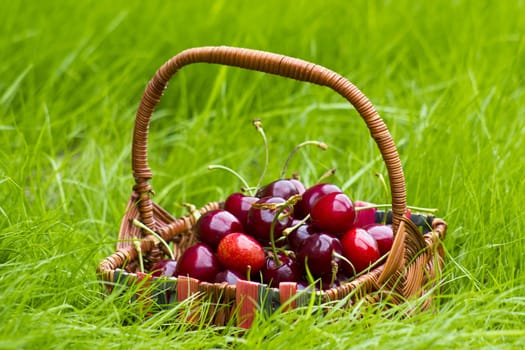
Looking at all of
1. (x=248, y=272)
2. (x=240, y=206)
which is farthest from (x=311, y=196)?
(x=248, y=272)

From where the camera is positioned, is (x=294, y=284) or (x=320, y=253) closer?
(x=294, y=284)

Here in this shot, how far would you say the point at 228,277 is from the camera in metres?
1.88

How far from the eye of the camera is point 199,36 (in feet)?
11.5

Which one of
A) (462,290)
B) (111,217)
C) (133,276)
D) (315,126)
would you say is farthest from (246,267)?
(315,126)

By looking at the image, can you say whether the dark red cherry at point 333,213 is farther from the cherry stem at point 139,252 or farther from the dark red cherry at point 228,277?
the cherry stem at point 139,252

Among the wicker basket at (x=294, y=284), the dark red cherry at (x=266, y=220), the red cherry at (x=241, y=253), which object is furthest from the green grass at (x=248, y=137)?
the dark red cherry at (x=266, y=220)

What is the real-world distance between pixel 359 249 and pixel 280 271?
0.19 meters

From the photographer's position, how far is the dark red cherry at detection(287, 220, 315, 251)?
1975mm

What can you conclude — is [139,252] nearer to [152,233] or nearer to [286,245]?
[152,233]

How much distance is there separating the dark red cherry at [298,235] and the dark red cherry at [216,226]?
13 cm

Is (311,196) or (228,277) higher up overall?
(311,196)

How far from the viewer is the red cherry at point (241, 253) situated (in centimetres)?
189

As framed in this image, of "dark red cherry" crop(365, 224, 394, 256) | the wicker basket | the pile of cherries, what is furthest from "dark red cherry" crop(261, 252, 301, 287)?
"dark red cherry" crop(365, 224, 394, 256)

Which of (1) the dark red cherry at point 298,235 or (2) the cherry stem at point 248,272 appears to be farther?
(1) the dark red cherry at point 298,235
